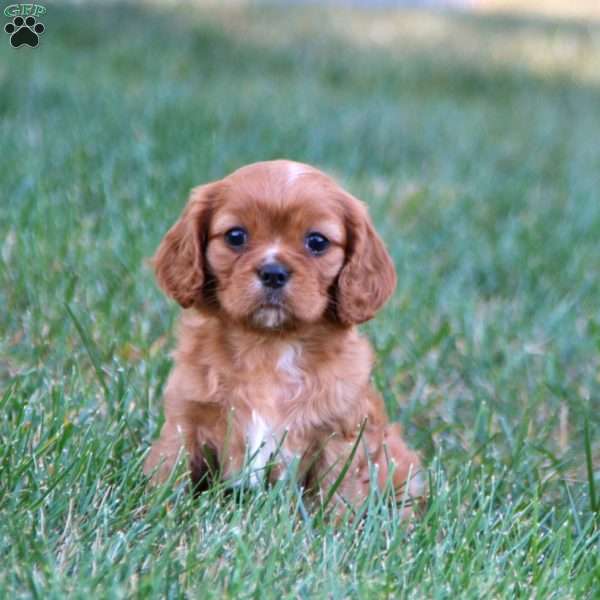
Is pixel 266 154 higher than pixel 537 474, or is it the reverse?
pixel 266 154

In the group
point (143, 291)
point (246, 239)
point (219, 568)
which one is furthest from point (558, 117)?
point (219, 568)

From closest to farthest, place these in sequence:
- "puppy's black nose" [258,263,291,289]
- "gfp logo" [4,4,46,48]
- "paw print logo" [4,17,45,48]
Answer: "puppy's black nose" [258,263,291,289] → "paw print logo" [4,17,45,48] → "gfp logo" [4,4,46,48]

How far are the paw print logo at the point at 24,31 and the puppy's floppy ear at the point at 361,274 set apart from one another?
2.16 meters

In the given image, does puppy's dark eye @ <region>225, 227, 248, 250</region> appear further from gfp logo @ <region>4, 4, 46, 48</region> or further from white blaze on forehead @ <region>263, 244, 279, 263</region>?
gfp logo @ <region>4, 4, 46, 48</region>

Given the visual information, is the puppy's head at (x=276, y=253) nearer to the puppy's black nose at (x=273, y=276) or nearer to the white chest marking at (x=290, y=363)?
the puppy's black nose at (x=273, y=276)

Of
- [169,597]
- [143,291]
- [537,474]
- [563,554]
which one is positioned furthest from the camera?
[143,291]

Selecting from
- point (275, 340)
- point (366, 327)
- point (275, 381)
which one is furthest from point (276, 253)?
point (366, 327)

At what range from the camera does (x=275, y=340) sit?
371 centimetres

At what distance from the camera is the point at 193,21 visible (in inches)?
466

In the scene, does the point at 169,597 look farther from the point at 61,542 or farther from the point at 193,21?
the point at 193,21

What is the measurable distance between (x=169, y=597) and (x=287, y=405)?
992 millimetres

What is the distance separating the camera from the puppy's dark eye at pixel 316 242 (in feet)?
12.2

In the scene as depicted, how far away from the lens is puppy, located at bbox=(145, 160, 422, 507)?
11.8ft

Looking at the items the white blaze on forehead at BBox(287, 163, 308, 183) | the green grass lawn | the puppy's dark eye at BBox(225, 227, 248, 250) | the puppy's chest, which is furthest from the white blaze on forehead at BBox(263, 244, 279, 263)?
the green grass lawn
